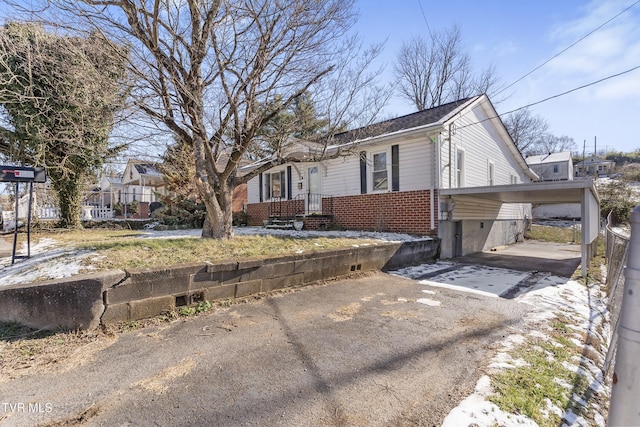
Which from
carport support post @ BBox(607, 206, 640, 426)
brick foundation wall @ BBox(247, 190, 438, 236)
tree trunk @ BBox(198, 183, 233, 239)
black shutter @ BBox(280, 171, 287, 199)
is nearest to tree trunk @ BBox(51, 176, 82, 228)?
black shutter @ BBox(280, 171, 287, 199)

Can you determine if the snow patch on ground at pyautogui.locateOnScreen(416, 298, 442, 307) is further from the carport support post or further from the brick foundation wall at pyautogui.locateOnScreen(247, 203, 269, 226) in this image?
the brick foundation wall at pyautogui.locateOnScreen(247, 203, 269, 226)

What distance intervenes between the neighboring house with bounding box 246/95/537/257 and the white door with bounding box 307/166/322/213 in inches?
1.6

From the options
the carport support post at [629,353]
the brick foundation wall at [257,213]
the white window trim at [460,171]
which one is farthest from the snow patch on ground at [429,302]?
the brick foundation wall at [257,213]

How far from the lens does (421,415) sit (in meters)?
2.13

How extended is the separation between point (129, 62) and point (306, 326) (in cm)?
452

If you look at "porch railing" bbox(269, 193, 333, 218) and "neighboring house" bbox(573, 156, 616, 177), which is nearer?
"porch railing" bbox(269, 193, 333, 218)

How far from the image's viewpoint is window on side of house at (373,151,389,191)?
10.2m

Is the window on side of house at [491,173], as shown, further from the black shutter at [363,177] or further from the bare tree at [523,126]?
the bare tree at [523,126]

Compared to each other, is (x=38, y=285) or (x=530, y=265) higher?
(x=38, y=285)

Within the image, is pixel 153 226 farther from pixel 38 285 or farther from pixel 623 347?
pixel 623 347

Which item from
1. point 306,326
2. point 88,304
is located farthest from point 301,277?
point 88,304

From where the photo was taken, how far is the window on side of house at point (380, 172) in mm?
10172

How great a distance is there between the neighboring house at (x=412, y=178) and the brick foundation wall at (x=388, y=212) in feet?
0.10

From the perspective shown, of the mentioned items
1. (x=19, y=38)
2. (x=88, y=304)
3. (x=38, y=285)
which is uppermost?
(x=19, y=38)
